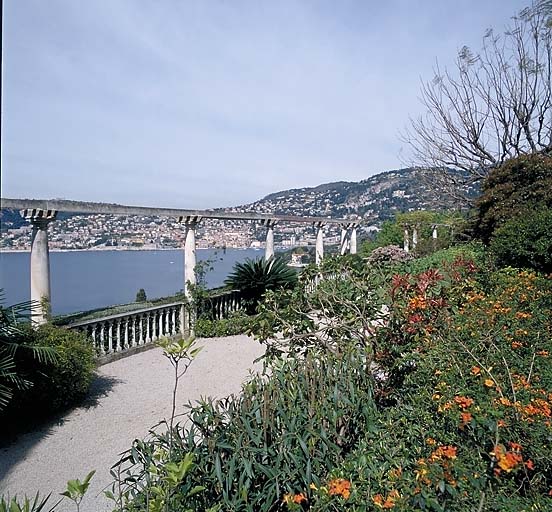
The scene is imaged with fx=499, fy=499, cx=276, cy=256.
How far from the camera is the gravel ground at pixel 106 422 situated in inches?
133

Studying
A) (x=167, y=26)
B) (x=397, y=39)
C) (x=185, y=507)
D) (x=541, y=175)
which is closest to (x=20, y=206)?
(x=167, y=26)

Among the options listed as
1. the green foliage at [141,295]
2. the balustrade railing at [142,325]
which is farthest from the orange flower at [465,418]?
the green foliage at [141,295]

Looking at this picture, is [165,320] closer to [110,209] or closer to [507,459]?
[110,209]

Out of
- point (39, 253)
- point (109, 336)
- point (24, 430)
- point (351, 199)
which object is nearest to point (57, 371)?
point (24, 430)

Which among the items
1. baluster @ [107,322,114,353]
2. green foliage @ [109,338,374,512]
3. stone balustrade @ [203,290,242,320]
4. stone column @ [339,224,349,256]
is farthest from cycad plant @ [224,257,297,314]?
stone column @ [339,224,349,256]

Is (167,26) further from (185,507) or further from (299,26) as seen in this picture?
(185,507)

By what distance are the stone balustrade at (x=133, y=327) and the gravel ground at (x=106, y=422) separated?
263 millimetres

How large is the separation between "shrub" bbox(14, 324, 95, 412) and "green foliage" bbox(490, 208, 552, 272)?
6913mm

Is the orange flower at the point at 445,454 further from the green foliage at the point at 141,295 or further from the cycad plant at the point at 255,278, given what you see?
the cycad plant at the point at 255,278

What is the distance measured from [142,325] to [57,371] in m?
2.98

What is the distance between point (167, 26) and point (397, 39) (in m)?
4.81

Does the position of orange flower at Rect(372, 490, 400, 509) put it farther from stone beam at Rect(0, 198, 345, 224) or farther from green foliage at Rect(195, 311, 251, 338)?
green foliage at Rect(195, 311, 251, 338)

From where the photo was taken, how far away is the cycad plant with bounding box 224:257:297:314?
959 centimetres

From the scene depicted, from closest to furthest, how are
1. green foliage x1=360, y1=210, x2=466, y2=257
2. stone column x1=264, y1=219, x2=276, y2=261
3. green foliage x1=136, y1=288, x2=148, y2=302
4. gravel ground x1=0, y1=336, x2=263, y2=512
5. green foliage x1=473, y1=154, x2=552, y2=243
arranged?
1. gravel ground x1=0, y1=336, x2=263, y2=512
2. green foliage x1=136, y1=288, x2=148, y2=302
3. green foliage x1=473, y1=154, x2=552, y2=243
4. stone column x1=264, y1=219, x2=276, y2=261
5. green foliage x1=360, y1=210, x2=466, y2=257
